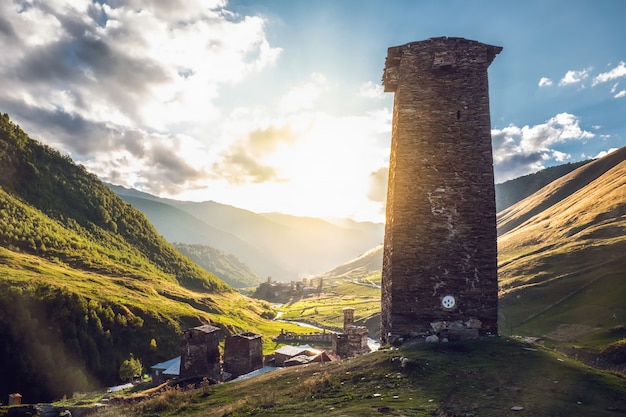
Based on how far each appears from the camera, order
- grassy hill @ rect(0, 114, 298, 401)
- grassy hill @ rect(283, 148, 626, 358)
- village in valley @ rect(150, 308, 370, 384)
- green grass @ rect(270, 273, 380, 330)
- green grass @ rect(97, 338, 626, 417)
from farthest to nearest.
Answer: green grass @ rect(270, 273, 380, 330)
grassy hill @ rect(0, 114, 298, 401)
grassy hill @ rect(283, 148, 626, 358)
village in valley @ rect(150, 308, 370, 384)
green grass @ rect(97, 338, 626, 417)

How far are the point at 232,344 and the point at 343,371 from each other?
25.7 meters

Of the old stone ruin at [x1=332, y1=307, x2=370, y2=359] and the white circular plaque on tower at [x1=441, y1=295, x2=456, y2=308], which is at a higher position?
A: the white circular plaque on tower at [x1=441, y1=295, x2=456, y2=308]

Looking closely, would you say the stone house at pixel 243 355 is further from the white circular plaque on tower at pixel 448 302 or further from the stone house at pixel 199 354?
the white circular plaque on tower at pixel 448 302

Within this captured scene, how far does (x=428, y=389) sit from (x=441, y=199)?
8.32 m

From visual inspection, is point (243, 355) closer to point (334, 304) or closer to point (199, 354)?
point (199, 354)

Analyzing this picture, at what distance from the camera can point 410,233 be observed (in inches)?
652

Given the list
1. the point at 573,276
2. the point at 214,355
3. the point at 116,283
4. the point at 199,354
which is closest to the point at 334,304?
the point at 116,283

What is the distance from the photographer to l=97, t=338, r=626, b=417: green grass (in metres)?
9.55

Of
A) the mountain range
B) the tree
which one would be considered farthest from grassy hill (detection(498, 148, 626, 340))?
the tree

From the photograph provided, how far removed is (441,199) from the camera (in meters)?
16.8

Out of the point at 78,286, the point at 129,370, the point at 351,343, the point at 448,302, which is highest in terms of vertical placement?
the point at 448,302

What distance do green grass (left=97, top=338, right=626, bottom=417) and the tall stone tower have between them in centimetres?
182

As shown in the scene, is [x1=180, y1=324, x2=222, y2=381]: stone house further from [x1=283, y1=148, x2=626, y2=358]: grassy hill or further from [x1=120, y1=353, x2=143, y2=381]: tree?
[x1=283, y1=148, x2=626, y2=358]: grassy hill

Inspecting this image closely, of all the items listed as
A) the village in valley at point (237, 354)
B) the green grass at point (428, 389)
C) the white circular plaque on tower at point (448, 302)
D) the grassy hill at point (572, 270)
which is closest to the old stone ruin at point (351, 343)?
the village in valley at point (237, 354)
